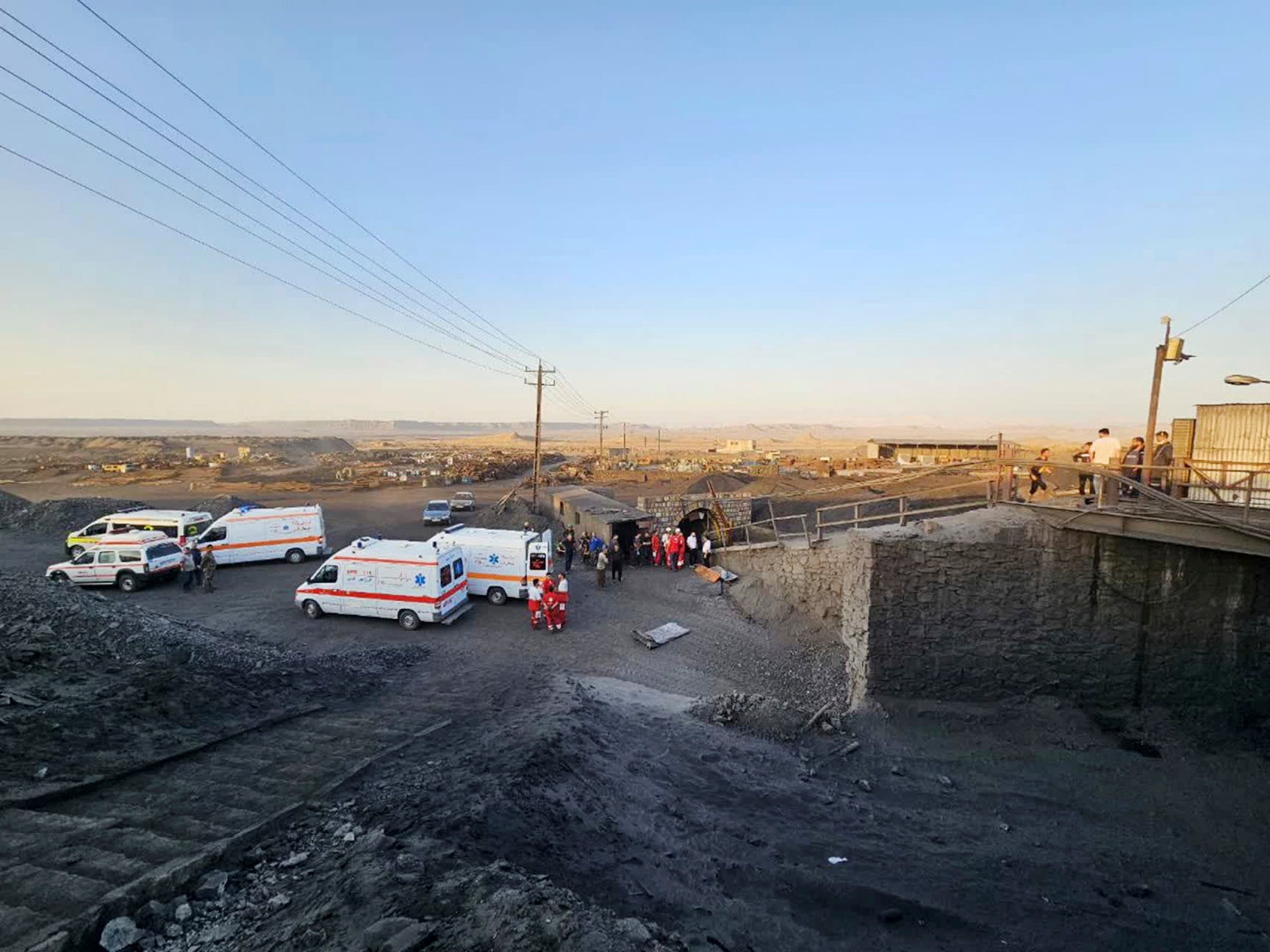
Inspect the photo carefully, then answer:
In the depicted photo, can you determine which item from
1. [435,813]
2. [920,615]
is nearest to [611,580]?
[920,615]

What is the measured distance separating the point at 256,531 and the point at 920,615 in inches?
912

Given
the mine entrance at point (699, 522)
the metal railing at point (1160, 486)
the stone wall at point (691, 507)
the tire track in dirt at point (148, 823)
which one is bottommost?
the tire track in dirt at point (148, 823)

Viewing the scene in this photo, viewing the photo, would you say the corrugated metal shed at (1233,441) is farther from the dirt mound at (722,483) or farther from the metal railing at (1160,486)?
the dirt mound at (722,483)

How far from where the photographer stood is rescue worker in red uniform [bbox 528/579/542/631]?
1688cm

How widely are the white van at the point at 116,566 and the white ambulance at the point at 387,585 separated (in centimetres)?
686

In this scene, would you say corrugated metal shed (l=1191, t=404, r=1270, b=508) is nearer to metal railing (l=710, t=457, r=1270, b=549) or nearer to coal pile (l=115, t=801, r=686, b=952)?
metal railing (l=710, t=457, r=1270, b=549)

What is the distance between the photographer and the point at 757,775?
10.0 meters

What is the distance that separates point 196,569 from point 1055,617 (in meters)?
24.7

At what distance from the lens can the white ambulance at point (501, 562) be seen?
19.0 m

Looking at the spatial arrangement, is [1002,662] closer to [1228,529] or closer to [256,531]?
[1228,529]

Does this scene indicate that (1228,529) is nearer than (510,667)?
Yes

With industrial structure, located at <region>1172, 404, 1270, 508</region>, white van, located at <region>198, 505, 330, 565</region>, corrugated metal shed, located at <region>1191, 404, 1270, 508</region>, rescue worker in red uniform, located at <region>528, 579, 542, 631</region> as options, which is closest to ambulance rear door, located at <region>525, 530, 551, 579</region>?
rescue worker in red uniform, located at <region>528, 579, 542, 631</region>

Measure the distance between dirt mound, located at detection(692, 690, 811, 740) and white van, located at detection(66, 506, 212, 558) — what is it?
67.0ft

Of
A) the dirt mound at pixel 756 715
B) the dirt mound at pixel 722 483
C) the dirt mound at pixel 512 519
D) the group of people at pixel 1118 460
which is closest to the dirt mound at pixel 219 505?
the dirt mound at pixel 512 519
